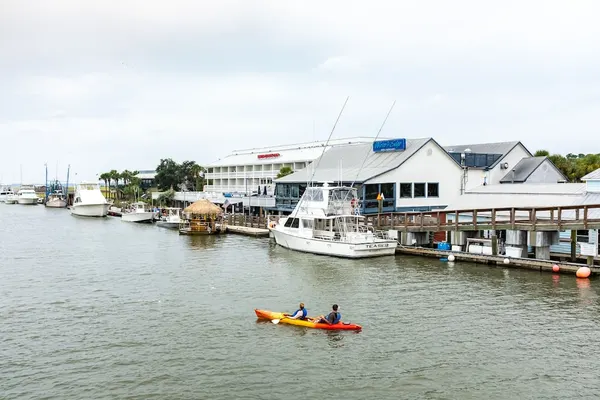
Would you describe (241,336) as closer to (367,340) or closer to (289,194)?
(367,340)

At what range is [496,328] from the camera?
24641 millimetres

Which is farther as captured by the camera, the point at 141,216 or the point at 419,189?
the point at 141,216

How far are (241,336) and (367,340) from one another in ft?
17.7

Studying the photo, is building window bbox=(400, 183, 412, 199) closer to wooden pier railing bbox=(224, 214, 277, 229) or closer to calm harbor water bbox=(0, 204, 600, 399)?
wooden pier railing bbox=(224, 214, 277, 229)

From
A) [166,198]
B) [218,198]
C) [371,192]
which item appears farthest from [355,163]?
[166,198]

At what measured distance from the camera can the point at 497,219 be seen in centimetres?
4362

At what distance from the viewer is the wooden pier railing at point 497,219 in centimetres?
3634

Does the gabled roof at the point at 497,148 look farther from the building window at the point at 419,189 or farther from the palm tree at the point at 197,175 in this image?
the palm tree at the point at 197,175

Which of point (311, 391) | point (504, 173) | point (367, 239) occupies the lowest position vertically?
point (311, 391)

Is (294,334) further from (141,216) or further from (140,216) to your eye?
(140,216)

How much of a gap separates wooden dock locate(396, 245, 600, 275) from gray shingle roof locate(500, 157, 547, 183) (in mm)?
22866

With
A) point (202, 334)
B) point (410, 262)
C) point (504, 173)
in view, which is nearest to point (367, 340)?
point (202, 334)

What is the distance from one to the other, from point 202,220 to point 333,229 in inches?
1078

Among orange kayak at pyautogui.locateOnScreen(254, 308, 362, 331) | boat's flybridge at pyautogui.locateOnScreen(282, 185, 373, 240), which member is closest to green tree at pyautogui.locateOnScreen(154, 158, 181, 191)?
boat's flybridge at pyautogui.locateOnScreen(282, 185, 373, 240)
